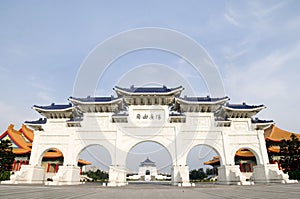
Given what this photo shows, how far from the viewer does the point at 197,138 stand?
56.2ft

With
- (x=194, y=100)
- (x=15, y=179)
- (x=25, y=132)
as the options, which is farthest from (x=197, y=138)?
(x=25, y=132)

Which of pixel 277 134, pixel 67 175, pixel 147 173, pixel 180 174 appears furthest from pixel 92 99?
pixel 147 173

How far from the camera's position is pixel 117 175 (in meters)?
15.9

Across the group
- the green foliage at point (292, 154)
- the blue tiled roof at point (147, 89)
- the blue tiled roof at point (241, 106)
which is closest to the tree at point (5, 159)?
the blue tiled roof at point (147, 89)

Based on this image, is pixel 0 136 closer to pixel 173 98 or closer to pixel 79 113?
pixel 79 113

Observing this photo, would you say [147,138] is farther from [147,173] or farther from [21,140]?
[147,173]

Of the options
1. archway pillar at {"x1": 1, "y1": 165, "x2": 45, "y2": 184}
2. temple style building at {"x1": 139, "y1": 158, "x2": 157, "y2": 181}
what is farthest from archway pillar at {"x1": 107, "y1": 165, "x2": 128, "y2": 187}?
temple style building at {"x1": 139, "y1": 158, "x2": 157, "y2": 181}

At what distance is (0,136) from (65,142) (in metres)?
15.1

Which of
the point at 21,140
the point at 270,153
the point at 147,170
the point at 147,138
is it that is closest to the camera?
the point at 147,138

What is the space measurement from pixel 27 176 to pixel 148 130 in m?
11.4

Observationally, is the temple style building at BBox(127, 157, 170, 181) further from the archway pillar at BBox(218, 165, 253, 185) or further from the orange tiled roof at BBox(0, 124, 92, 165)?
the archway pillar at BBox(218, 165, 253, 185)

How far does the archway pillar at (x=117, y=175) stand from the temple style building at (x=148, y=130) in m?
0.08

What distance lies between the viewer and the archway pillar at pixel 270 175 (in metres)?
16.5

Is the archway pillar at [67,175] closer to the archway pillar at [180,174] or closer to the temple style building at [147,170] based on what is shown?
the archway pillar at [180,174]
